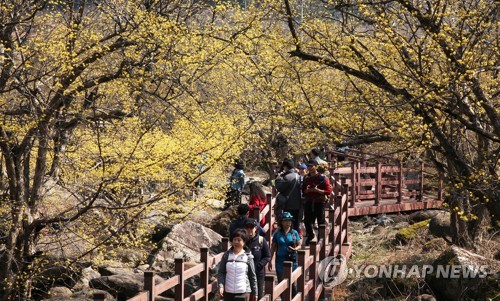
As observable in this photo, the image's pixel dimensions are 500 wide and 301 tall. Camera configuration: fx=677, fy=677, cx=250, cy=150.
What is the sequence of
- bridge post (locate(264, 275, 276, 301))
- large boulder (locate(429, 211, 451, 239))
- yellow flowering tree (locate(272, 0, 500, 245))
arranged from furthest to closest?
large boulder (locate(429, 211, 451, 239))
yellow flowering tree (locate(272, 0, 500, 245))
bridge post (locate(264, 275, 276, 301))

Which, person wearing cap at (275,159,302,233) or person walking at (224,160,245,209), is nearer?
person wearing cap at (275,159,302,233)

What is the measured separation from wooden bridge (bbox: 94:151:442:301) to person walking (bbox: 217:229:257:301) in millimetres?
390

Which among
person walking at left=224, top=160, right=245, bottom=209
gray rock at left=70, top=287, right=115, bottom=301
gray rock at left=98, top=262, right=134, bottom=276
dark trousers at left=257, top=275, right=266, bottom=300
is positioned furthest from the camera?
person walking at left=224, top=160, right=245, bottom=209

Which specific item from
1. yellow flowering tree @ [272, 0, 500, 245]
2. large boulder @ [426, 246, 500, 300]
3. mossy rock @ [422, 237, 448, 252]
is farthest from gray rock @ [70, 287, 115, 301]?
mossy rock @ [422, 237, 448, 252]

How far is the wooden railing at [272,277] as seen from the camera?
22.8ft

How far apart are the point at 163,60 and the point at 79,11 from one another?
1.76 metres

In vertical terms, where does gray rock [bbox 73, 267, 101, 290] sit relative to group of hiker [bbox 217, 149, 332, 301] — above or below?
below

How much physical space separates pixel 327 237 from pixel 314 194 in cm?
88

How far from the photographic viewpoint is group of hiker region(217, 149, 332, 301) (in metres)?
7.51

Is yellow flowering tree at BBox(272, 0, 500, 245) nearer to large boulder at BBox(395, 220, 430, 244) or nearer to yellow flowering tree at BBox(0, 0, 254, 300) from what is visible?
yellow flowering tree at BBox(0, 0, 254, 300)

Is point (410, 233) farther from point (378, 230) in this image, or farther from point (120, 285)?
point (120, 285)

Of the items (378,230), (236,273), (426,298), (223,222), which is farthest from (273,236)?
(378,230)

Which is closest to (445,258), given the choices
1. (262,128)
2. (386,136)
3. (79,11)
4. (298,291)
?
(386,136)

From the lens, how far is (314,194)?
12.1m
